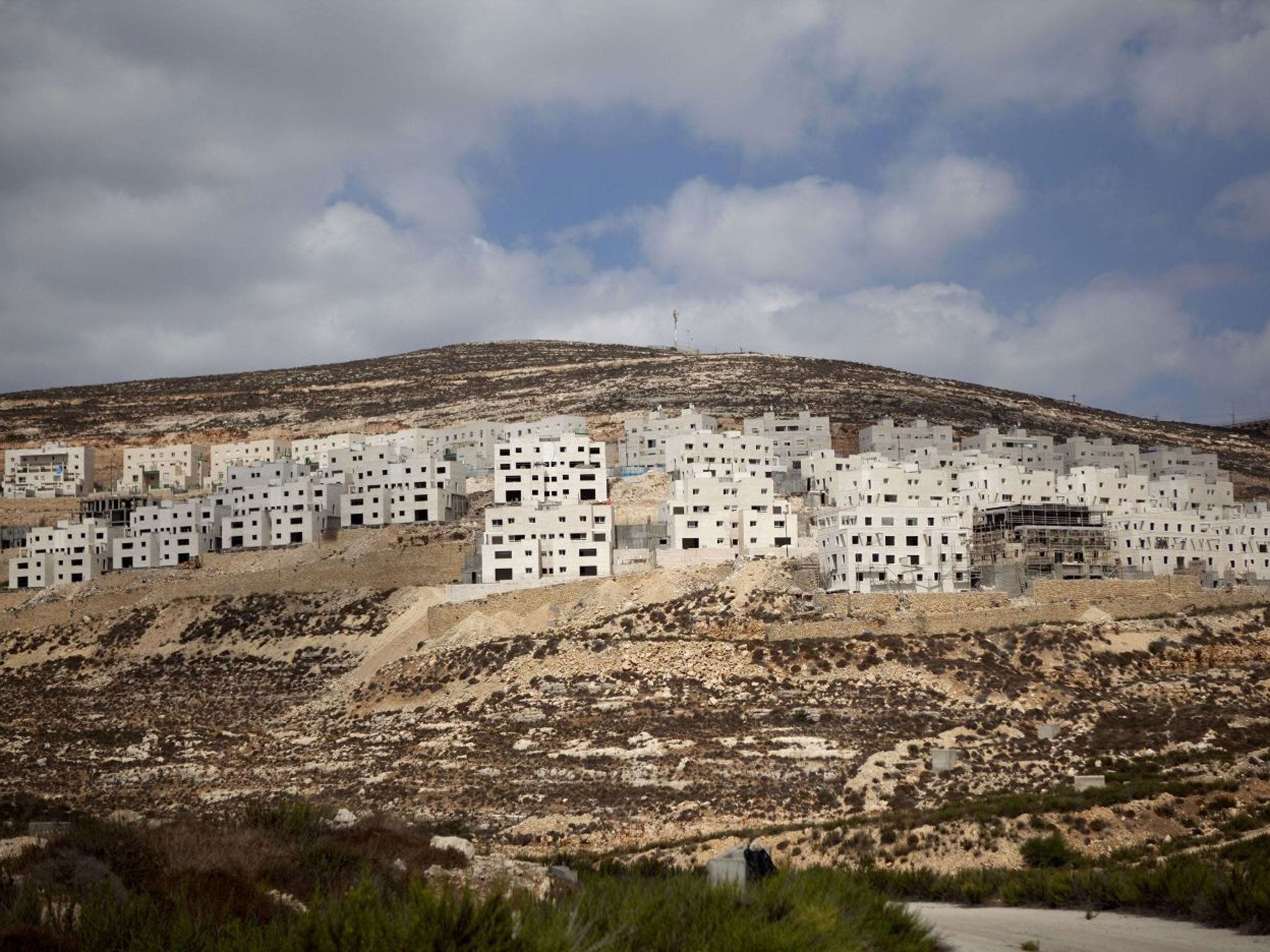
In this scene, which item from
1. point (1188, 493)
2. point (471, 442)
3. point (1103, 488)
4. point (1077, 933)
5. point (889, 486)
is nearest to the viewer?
point (1077, 933)

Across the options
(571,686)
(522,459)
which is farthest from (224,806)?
(522,459)

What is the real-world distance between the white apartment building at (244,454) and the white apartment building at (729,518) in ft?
138

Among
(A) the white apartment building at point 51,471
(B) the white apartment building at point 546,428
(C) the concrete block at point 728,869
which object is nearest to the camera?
(C) the concrete block at point 728,869

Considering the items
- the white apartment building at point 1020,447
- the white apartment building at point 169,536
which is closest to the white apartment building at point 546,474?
the white apartment building at point 169,536

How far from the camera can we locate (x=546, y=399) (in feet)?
389

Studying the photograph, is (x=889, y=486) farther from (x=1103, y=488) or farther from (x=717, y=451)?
(x=717, y=451)

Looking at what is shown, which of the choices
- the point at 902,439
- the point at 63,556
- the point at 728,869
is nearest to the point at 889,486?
the point at 902,439

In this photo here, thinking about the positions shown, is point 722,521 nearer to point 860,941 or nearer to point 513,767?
point 513,767

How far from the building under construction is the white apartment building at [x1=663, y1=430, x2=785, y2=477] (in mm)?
16474

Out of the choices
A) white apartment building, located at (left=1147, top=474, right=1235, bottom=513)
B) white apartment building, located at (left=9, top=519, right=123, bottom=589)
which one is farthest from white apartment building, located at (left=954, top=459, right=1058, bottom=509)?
white apartment building, located at (left=9, top=519, right=123, bottom=589)

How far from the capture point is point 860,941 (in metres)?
13.7

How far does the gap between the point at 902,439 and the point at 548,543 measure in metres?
33.4

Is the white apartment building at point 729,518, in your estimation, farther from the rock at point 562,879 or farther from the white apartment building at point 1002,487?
the rock at point 562,879

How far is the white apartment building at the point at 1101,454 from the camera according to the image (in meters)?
89.7
